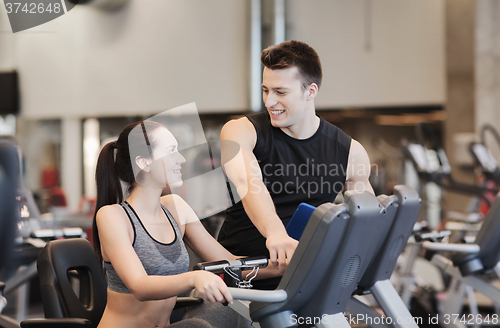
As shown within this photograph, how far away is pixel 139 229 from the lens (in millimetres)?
1324

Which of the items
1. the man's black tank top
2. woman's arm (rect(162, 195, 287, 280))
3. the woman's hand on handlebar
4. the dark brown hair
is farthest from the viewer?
the man's black tank top

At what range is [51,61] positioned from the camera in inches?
108

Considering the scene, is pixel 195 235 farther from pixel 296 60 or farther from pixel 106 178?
pixel 296 60

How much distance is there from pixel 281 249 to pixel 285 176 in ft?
1.33

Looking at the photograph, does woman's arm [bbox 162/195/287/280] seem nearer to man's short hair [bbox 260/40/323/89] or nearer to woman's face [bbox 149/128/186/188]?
woman's face [bbox 149/128/186/188]

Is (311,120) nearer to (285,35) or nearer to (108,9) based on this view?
(108,9)

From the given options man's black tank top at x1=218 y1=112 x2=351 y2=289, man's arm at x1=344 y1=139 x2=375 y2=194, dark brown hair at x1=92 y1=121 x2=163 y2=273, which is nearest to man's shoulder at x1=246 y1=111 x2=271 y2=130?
man's black tank top at x1=218 y1=112 x2=351 y2=289

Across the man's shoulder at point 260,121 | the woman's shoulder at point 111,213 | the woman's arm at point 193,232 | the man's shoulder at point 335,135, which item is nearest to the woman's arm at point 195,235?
the woman's arm at point 193,232

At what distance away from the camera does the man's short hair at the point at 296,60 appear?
60.5 inches

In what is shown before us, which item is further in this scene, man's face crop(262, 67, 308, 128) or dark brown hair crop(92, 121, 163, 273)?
man's face crop(262, 67, 308, 128)

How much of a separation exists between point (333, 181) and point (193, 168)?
54cm

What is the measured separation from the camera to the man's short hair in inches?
60.5

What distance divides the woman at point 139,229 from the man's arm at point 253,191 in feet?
0.72

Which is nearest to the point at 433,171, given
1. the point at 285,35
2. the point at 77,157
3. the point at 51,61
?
the point at 285,35
